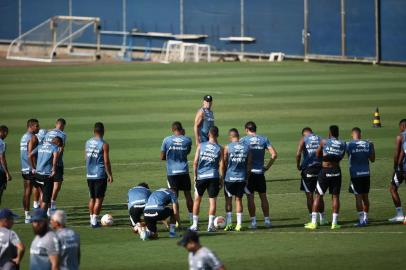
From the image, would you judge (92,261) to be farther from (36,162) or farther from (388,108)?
(388,108)

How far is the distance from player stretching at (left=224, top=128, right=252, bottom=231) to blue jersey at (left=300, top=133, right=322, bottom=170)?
1.41m

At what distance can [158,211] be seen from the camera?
20922mm

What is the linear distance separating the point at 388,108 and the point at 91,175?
61.9ft

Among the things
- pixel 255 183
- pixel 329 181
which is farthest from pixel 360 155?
pixel 255 183

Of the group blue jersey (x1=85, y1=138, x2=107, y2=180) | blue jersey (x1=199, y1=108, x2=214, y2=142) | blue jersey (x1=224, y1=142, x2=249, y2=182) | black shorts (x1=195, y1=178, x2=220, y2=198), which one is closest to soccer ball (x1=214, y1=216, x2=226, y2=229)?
black shorts (x1=195, y1=178, x2=220, y2=198)

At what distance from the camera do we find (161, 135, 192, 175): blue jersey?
2283 cm

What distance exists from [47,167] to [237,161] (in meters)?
4.12

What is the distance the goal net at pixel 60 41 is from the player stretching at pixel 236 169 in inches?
1492

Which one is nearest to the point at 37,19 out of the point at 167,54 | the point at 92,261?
the point at 167,54

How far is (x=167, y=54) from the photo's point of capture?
58.0m

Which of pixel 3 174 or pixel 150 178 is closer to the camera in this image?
pixel 3 174

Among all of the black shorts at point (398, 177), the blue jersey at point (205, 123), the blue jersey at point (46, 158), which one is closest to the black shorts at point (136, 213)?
the blue jersey at point (46, 158)

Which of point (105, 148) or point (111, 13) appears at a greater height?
point (111, 13)

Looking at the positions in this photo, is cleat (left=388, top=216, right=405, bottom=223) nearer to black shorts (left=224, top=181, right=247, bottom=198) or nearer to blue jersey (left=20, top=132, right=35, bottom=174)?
black shorts (left=224, top=181, right=247, bottom=198)
